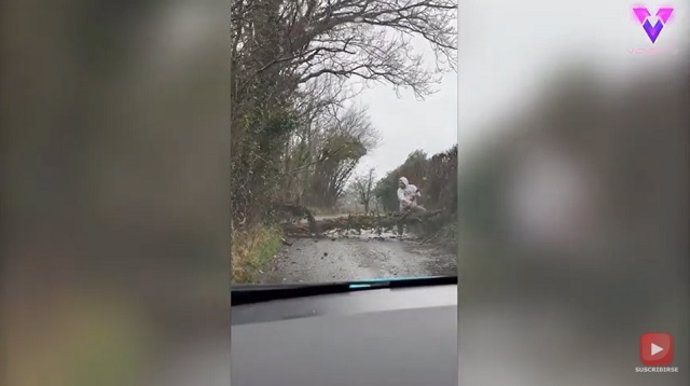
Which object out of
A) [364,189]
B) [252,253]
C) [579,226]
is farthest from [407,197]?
[579,226]

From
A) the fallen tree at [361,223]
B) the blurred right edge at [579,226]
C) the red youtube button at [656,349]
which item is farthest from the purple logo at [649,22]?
the fallen tree at [361,223]

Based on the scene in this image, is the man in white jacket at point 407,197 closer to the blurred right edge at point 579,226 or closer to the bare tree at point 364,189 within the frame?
the bare tree at point 364,189

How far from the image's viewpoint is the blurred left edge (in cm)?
153

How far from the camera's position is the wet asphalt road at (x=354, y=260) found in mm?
5750

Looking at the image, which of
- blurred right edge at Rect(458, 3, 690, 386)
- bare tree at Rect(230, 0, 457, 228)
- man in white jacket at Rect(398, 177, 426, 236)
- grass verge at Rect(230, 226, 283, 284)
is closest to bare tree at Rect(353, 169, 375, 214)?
bare tree at Rect(230, 0, 457, 228)

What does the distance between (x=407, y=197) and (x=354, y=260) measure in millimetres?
927

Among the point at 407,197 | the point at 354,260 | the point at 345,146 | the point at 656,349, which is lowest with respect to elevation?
the point at 354,260

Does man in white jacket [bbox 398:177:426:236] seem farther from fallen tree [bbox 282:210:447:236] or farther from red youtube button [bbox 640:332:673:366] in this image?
red youtube button [bbox 640:332:673:366]

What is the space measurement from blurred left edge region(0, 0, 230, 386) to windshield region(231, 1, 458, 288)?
4.11 meters

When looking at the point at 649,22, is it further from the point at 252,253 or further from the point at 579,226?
the point at 252,253

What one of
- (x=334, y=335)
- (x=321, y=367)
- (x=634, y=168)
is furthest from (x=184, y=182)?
(x=334, y=335)

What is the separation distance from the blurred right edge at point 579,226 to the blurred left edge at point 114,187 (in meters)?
0.75

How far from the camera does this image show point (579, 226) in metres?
1.54

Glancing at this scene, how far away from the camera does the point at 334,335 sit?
4008 millimetres
